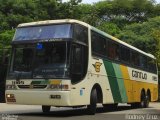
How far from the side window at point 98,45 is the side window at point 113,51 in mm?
715

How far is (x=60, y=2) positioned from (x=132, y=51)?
1654cm

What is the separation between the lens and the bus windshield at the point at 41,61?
52.9 ft

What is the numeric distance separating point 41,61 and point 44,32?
122 cm

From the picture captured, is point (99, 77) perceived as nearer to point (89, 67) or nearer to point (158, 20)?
point (89, 67)

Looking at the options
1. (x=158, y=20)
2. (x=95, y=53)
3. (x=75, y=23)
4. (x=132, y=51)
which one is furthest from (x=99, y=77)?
(x=158, y=20)

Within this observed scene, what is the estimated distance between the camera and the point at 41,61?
16.4 m

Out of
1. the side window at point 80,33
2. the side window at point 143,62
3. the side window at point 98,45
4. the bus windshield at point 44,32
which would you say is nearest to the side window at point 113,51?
the side window at point 98,45

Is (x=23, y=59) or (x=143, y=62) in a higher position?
(x=143, y=62)

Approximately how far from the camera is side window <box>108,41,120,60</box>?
803 inches

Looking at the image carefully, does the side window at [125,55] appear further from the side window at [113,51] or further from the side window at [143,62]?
the side window at [143,62]

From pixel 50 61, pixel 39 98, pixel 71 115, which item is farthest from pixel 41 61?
pixel 71 115

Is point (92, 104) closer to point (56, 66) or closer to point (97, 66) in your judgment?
point (97, 66)

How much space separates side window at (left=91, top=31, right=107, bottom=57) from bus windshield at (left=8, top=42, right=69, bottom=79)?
2.16m

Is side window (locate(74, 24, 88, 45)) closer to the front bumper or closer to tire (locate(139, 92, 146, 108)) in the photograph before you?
the front bumper
